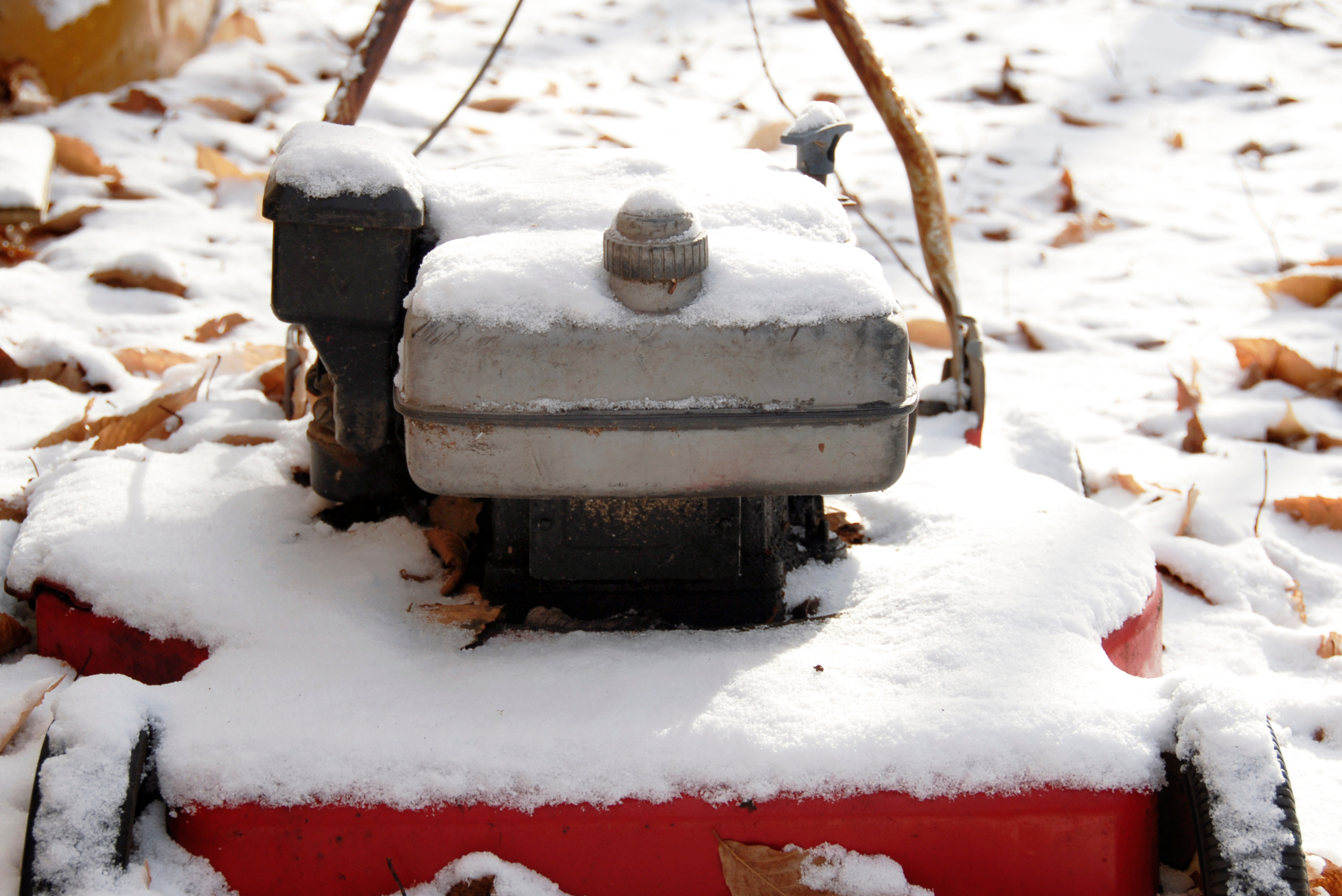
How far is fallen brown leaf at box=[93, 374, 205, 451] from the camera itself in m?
1.97

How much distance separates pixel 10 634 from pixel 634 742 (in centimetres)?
95

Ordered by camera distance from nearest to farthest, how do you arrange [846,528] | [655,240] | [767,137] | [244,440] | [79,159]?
1. [655,240]
2. [846,528]
3. [244,440]
4. [79,159]
5. [767,137]

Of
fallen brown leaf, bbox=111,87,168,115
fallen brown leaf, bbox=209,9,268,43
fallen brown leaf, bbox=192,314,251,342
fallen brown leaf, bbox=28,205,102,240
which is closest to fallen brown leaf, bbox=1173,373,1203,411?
fallen brown leaf, bbox=192,314,251,342

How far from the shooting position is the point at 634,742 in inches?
44.6

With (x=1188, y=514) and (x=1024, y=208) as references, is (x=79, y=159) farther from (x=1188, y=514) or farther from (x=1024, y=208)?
(x=1188, y=514)

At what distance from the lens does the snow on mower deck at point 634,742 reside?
3.63 ft

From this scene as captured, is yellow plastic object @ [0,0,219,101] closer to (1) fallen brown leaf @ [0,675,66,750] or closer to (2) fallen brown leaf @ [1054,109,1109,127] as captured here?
(1) fallen brown leaf @ [0,675,66,750]

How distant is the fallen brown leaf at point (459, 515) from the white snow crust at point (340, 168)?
1.51ft

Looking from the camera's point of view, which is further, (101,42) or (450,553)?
(101,42)

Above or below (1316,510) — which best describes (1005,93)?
above

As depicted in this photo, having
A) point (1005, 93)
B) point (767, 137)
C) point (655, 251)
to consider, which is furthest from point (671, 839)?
point (1005, 93)

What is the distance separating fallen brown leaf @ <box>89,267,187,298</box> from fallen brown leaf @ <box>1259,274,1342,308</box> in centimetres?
271

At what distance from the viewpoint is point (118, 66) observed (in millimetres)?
3684

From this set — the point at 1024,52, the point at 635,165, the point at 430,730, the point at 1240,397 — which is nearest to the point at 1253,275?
the point at 1240,397
